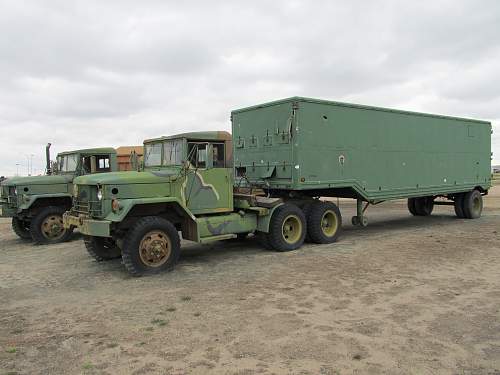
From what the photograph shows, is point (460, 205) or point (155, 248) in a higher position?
point (460, 205)

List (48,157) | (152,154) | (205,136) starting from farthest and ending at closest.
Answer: (48,157) → (152,154) → (205,136)

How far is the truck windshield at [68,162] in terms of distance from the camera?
39.6 feet

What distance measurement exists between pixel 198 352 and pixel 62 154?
32.2 ft

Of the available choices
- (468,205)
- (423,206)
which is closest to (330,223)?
(468,205)

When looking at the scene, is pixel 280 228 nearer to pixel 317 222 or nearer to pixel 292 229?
pixel 292 229

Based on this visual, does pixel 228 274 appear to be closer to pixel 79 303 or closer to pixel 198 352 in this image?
pixel 79 303

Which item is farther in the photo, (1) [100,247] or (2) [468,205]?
(2) [468,205]

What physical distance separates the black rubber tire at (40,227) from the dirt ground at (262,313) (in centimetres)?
175

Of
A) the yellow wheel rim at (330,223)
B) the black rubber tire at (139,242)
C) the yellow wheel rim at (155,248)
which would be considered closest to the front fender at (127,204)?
the black rubber tire at (139,242)

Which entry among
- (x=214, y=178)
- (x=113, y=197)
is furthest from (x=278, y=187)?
(x=113, y=197)

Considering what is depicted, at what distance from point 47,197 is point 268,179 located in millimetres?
5510

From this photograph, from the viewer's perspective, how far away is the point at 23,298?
6211mm

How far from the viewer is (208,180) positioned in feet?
27.3

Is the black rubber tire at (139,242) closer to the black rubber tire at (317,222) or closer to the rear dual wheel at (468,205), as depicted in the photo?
the black rubber tire at (317,222)
